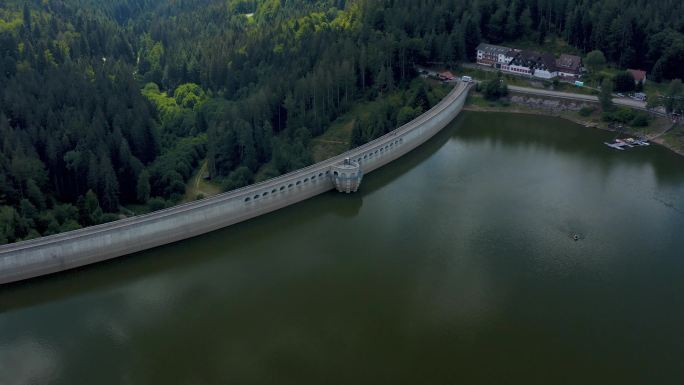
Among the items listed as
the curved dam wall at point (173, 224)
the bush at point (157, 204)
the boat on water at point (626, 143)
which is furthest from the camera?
the boat on water at point (626, 143)

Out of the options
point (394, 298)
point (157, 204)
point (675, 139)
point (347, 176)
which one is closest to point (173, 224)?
point (157, 204)

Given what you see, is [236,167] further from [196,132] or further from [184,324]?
[184,324]

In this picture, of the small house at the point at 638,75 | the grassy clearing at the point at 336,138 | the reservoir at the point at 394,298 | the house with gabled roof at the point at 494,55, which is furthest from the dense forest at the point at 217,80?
the reservoir at the point at 394,298

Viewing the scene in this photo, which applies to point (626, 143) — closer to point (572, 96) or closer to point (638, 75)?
point (572, 96)

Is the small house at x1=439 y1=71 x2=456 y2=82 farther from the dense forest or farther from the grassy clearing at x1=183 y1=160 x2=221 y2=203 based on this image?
the grassy clearing at x1=183 y1=160 x2=221 y2=203

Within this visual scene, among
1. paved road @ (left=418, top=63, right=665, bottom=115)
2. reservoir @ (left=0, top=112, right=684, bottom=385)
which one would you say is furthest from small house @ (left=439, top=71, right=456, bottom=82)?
reservoir @ (left=0, top=112, right=684, bottom=385)

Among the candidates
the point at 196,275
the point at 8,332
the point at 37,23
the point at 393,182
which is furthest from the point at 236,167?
the point at 37,23

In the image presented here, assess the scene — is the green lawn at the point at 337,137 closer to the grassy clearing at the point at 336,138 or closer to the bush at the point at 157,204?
the grassy clearing at the point at 336,138
